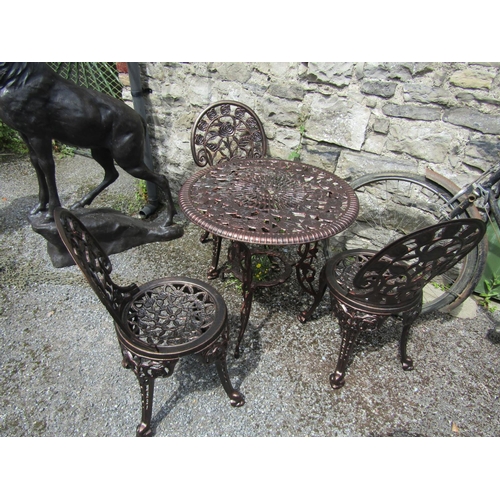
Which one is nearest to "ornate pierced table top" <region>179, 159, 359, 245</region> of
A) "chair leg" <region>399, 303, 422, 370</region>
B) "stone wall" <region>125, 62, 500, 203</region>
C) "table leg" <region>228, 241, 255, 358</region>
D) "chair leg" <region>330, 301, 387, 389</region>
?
"table leg" <region>228, 241, 255, 358</region>

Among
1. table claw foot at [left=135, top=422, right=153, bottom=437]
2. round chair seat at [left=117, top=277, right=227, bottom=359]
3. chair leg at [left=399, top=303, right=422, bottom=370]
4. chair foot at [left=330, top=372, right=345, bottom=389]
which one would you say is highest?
round chair seat at [left=117, top=277, right=227, bottom=359]

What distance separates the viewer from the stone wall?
8.30ft

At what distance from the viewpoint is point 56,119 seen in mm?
2641

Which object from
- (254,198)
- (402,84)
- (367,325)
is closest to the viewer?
(367,325)

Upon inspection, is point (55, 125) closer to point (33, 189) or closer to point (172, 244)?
point (172, 244)

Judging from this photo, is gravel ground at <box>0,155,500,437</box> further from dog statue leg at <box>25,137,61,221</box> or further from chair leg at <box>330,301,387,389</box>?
dog statue leg at <box>25,137,61,221</box>

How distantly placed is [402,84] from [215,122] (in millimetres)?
1498

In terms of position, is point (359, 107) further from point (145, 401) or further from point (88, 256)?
point (145, 401)

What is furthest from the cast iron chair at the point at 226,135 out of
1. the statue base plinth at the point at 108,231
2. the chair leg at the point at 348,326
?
the chair leg at the point at 348,326

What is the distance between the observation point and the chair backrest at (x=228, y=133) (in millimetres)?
3135

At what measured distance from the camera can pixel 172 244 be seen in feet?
11.7

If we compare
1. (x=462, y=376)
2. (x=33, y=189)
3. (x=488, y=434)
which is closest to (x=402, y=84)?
(x=462, y=376)

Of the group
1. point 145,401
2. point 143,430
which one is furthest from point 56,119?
point 143,430

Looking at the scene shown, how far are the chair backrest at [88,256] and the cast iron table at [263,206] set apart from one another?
0.55 m
